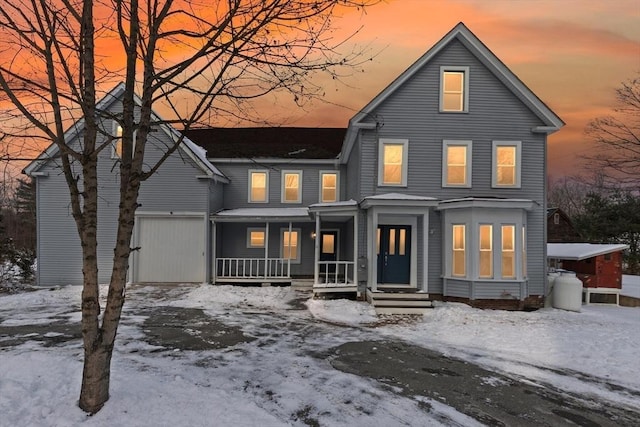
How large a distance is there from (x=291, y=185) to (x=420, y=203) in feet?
27.6

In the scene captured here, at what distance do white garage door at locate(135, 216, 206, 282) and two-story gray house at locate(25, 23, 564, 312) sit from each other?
0.04m

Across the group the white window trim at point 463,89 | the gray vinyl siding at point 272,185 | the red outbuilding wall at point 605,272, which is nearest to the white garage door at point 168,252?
the gray vinyl siding at point 272,185

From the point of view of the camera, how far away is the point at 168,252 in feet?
57.5

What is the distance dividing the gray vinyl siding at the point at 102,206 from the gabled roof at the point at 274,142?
129 inches

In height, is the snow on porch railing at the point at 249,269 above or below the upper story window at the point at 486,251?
below

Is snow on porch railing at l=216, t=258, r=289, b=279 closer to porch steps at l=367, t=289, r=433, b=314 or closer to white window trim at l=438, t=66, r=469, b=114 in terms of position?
porch steps at l=367, t=289, r=433, b=314

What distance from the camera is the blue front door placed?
49.2 feet

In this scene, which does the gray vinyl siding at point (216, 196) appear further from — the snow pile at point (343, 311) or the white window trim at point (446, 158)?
the white window trim at point (446, 158)

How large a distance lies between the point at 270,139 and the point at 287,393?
60.5 ft

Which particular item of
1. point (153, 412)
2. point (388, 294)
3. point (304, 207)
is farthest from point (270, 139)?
point (153, 412)

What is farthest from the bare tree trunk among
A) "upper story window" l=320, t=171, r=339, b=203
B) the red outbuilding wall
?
the red outbuilding wall

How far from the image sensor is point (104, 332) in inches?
192

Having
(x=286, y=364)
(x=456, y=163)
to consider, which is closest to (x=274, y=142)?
(x=456, y=163)

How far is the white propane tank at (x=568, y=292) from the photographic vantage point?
46.1ft
